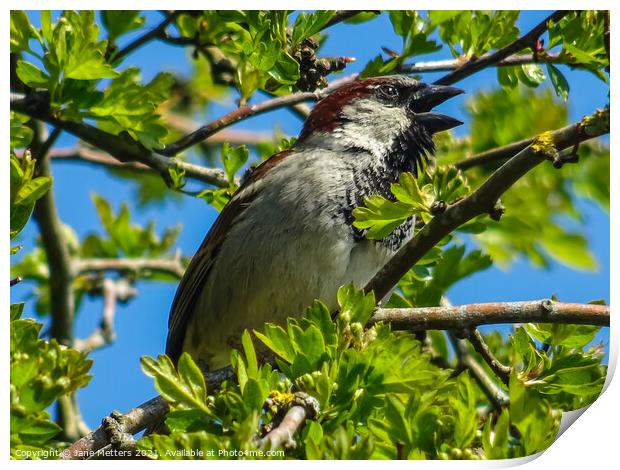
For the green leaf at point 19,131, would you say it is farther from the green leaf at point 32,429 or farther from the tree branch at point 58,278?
the green leaf at point 32,429

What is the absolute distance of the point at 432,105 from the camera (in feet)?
11.0

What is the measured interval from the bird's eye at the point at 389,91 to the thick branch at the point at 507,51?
0.68ft

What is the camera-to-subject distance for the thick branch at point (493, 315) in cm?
235

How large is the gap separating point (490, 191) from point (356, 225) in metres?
0.38

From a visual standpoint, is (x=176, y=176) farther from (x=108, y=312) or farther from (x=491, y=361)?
Result: (x=491, y=361)

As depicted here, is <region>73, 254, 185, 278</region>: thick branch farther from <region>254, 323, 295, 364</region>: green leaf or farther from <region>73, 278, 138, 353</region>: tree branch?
<region>254, 323, 295, 364</region>: green leaf

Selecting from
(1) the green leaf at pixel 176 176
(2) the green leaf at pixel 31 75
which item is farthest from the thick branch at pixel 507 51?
(2) the green leaf at pixel 31 75

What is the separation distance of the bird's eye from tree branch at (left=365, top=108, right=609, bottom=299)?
112 cm

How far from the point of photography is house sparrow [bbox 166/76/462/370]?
9.31 ft

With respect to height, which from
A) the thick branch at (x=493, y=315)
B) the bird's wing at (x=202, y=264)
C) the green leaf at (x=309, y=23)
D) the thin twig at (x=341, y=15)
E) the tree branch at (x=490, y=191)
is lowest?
the thick branch at (x=493, y=315)

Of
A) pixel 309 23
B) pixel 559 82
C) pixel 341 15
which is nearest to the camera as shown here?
pixel 309 23

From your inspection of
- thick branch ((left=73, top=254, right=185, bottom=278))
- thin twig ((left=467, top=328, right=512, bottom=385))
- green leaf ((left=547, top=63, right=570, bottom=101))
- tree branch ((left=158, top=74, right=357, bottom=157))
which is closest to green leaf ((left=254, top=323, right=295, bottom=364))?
thin twig ((left=467, top=328, right=512, bottom=385))

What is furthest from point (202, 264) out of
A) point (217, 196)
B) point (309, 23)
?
point (309, 23)

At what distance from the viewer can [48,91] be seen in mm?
2836
